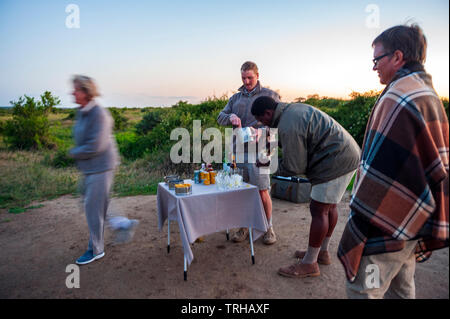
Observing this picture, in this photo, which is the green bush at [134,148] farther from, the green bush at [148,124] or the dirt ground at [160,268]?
the dirt ground at [160,268]

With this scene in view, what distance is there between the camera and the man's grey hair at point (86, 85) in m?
2.88

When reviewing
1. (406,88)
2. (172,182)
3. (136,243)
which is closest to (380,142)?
(406,88)

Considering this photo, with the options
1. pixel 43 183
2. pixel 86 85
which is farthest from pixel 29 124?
pixel 86 85

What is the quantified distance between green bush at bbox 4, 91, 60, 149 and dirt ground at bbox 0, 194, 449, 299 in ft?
29.5

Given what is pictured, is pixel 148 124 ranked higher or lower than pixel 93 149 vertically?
higher

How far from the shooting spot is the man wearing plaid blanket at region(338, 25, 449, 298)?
132 cm

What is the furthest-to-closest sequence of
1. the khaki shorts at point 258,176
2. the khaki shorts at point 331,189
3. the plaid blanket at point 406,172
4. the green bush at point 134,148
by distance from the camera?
the green bush at point 134,148, the khaki shorts at point 258,176, the khaki shorts at point 331,189, the plaid blanket at point 406,172

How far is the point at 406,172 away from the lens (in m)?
1.33

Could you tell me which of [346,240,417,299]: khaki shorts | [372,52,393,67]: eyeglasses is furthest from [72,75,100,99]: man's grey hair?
[346,240,417,299]: khaki shorts

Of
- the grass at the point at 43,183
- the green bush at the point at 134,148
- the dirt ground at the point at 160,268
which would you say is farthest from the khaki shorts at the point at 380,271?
the green bush at the point at 134,148

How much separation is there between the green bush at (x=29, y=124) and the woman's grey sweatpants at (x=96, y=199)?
1094 centimetres

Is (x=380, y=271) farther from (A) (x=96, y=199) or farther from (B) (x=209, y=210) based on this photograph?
(A) (x=96, y=199)

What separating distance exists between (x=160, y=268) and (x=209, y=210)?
894 mm

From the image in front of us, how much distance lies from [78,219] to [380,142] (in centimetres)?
470
